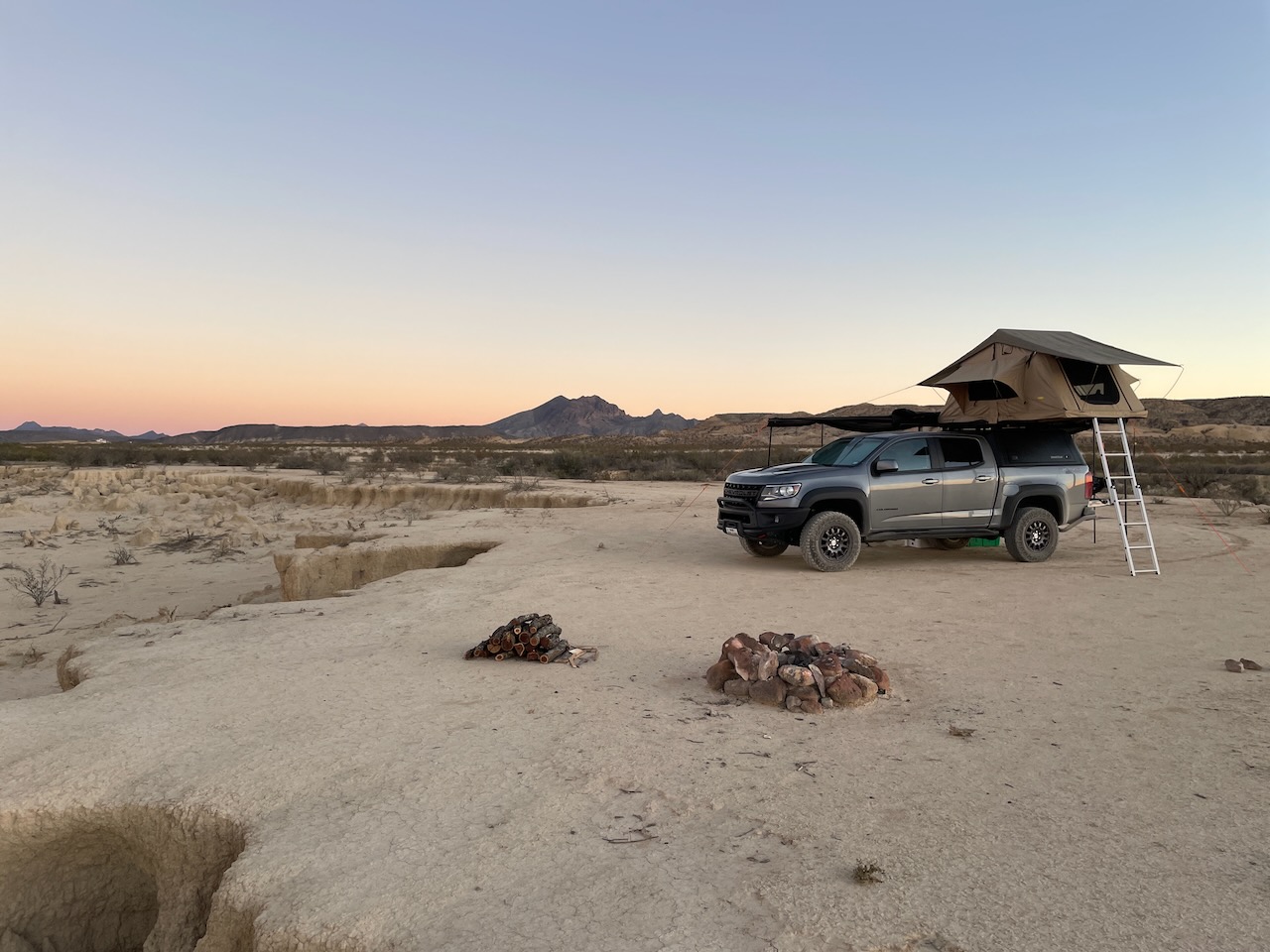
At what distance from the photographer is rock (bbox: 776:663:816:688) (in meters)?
5.68

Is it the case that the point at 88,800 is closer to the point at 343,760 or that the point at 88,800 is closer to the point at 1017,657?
the point at 343,760

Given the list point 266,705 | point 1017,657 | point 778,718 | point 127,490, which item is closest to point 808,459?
point 1017,657

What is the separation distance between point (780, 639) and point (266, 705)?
394 centimetres

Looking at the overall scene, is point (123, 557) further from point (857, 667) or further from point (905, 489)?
point (857, 667)

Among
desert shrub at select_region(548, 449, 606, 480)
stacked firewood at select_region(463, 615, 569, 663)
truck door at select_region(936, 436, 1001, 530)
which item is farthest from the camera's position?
desert shrub at select_region(548, 449, 606, 480)

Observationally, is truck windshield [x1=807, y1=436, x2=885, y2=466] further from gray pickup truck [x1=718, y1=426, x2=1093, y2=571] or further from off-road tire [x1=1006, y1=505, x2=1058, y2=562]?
off-road tire [x1=1006, y1=505, x2=1058, y2=562]

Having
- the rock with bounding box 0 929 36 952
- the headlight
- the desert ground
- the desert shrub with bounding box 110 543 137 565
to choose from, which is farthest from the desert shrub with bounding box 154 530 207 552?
the rock with bounding box 0 929 36 952

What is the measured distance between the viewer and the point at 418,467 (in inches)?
1501

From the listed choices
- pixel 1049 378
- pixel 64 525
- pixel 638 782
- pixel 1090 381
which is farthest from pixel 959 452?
pixel 64 525

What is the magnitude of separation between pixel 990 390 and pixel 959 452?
1083 millimetres

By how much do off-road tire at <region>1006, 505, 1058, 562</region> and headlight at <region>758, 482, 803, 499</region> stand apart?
3624 millimetres

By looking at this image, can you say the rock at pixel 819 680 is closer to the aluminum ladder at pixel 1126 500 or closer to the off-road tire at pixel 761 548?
the off-road tire at pixel 761 548

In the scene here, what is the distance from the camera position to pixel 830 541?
11375 mm

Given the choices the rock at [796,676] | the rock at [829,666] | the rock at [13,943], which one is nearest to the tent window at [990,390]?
the rock at [829,666]
